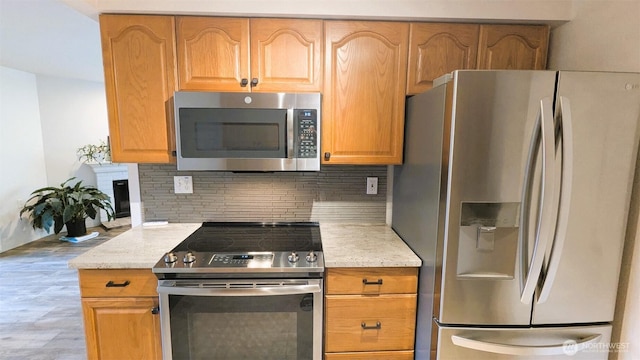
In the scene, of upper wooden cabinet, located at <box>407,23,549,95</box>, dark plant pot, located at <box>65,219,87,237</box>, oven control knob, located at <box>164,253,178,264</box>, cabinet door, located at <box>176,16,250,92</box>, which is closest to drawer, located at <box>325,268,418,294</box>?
oven control knob, located at <box>164,253,178,264</box>

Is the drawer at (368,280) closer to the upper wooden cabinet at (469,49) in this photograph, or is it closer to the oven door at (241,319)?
the oven door at (241,319)

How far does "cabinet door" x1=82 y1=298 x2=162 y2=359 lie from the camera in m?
1.42

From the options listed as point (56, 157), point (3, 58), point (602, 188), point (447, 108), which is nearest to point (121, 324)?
point (447, 108)

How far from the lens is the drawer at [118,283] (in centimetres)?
140

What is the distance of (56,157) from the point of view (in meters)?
4.49

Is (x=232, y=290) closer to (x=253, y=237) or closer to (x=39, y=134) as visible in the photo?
(x=253, y=237)

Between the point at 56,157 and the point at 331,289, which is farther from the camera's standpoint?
the point at 56,157

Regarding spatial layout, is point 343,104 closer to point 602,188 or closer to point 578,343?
point 602,188

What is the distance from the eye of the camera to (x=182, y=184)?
1.93m

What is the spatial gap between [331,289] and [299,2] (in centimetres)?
144

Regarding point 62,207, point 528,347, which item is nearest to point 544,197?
point 528,347

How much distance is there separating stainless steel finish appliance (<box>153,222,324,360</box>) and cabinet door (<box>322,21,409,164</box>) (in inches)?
25.1

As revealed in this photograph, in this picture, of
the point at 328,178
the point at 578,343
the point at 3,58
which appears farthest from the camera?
the point at 3,58

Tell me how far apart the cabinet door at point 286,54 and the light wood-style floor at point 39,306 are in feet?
7.21
